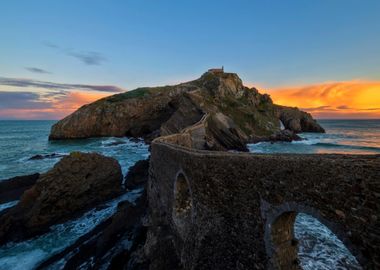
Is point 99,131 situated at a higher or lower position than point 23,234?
higher

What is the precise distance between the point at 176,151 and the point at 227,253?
5.62m

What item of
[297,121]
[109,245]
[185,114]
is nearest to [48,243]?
[109,245]

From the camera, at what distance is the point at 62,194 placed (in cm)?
2027

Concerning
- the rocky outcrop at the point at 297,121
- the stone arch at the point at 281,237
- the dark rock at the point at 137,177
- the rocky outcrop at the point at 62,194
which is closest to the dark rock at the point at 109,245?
the rocky outcrop at the point at 62,194

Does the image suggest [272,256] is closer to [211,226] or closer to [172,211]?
[211,226]

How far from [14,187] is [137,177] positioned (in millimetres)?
11473

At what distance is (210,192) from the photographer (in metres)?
10.9

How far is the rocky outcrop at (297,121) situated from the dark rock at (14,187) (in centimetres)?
7329

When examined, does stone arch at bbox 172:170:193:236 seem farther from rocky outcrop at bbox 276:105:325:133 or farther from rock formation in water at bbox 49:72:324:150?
rocky outcrop at bbox 276:105:325:133

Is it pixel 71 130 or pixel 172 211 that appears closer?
pixel 172 211

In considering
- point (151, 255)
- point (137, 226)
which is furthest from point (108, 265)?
point (137, 226)

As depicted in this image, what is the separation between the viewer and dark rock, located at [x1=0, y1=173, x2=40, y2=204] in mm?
23469

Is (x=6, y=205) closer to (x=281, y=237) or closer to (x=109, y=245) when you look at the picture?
(x=109, y=245)

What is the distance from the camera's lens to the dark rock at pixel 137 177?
1046 inches
